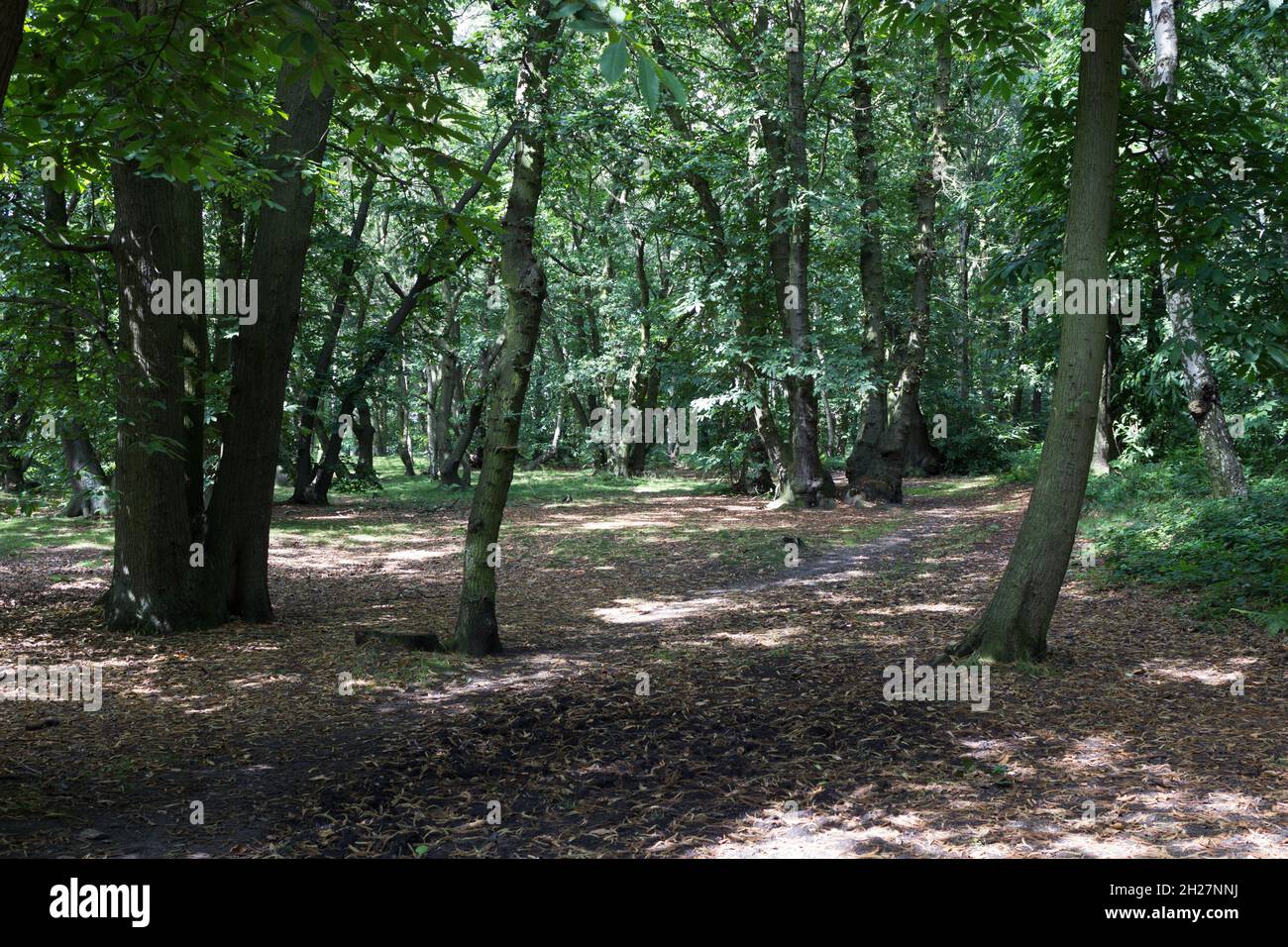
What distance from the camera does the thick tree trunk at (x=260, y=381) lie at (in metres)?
8.74

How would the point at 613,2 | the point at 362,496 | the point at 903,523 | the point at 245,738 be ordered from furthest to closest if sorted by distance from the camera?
the point at 362,496 → the point at 903,523 → the point at 245,738 → the point at 613,2

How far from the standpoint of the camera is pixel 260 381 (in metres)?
8.81

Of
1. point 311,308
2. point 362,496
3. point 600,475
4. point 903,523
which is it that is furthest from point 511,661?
point 600,475

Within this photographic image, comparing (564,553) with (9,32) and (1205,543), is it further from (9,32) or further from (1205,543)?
(9,32)

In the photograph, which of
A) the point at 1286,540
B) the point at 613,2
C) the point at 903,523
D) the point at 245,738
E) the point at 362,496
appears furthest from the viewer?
the point at 362,496

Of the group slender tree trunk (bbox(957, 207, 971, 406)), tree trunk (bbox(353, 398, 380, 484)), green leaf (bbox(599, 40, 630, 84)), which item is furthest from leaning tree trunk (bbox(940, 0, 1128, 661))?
slender tree trunk (bbox(957, 207, 971, 406))

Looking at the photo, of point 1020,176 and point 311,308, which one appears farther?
point 311,308

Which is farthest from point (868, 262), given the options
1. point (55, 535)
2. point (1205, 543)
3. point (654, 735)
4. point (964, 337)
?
point (55, 535)

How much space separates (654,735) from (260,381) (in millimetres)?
5813

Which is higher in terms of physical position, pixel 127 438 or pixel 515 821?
pixel 127 438

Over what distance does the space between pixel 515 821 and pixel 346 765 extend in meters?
1.37

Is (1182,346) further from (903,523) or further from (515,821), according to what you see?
(903,523)

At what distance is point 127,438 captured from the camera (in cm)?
767

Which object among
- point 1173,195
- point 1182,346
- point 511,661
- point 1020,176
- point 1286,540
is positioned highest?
point 1020,176
